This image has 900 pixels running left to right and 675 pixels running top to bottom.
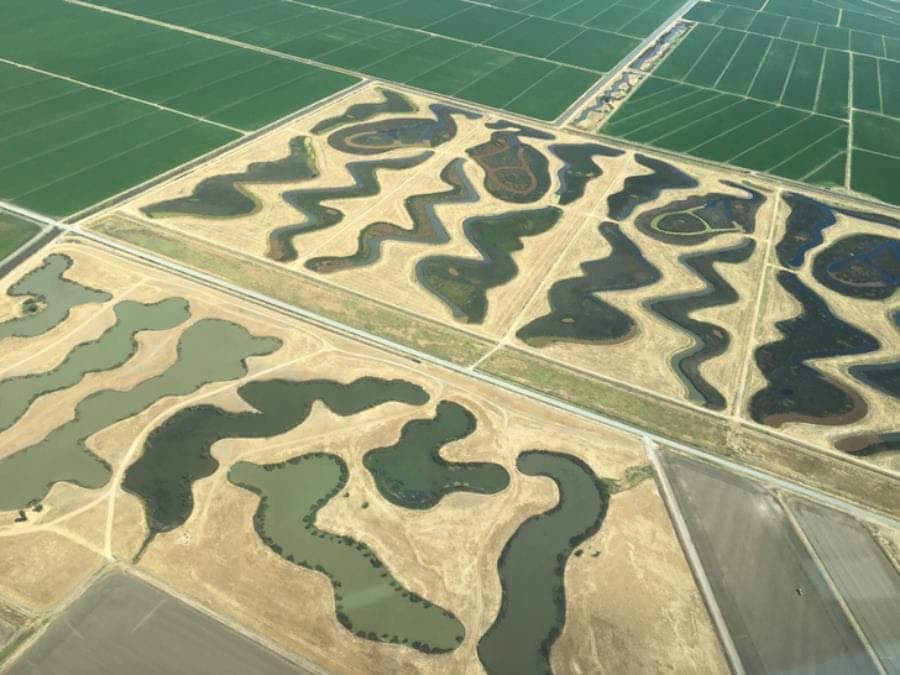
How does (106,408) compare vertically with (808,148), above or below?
above

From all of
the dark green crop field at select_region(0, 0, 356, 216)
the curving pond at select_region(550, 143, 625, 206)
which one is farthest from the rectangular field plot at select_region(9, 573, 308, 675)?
the curving pond at select_region(550, 143, 625, 206)

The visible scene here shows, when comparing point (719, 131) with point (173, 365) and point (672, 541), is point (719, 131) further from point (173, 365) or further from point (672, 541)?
point (173, 365)

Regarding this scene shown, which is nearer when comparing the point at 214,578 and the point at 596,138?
the point at 214,578

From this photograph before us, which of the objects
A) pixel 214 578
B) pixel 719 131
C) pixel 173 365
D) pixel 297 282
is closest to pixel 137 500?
pixel 214 578

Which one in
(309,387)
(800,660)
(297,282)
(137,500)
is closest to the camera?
(800,660)

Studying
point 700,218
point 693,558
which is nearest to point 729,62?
point 700,218

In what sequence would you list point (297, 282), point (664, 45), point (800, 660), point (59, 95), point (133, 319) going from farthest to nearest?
point (664, 45) → point (59, 95) → point (297, 282) → point (133, 319) → point (800, 660)

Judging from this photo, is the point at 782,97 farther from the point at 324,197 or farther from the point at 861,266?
the point at 324,197

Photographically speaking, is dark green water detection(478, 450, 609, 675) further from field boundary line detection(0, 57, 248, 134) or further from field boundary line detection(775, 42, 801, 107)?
field boundary line detection(775, 42, 801, 107)

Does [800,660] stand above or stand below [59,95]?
below
